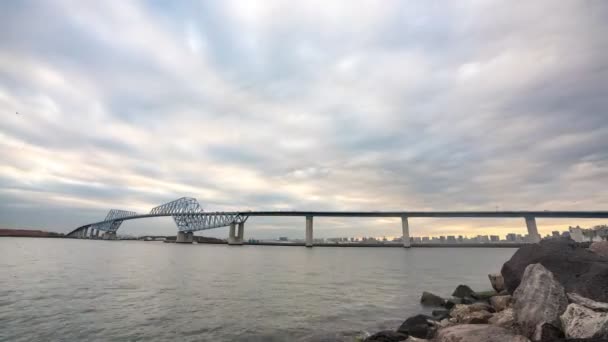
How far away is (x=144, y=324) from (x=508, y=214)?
150 m

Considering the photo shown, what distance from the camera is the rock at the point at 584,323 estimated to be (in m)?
5.86

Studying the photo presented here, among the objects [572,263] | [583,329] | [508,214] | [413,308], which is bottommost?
[413,308]

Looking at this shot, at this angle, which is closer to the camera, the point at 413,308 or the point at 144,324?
the point at 144,324

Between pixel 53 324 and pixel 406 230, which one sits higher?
pixel 406 230

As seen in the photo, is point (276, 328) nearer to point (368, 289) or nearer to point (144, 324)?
point (144, 324)

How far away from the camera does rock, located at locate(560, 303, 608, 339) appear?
586cm

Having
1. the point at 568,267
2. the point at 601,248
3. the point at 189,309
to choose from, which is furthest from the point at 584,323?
the point at 601,248

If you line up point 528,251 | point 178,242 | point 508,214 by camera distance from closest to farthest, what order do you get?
point 528,251
point 508,214
point 178,242

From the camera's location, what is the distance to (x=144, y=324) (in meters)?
13.4

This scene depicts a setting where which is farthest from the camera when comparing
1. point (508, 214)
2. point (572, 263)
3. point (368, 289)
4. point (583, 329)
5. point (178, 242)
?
point (178, 242)

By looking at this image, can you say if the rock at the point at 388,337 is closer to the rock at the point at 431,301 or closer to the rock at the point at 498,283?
the rock at the point at 431,301

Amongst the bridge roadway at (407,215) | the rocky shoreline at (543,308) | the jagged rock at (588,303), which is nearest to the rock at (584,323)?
the rocky shoreline at (543,308)

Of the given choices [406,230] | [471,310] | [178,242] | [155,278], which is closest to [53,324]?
[155,278]

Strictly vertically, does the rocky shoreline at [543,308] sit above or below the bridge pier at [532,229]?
below
